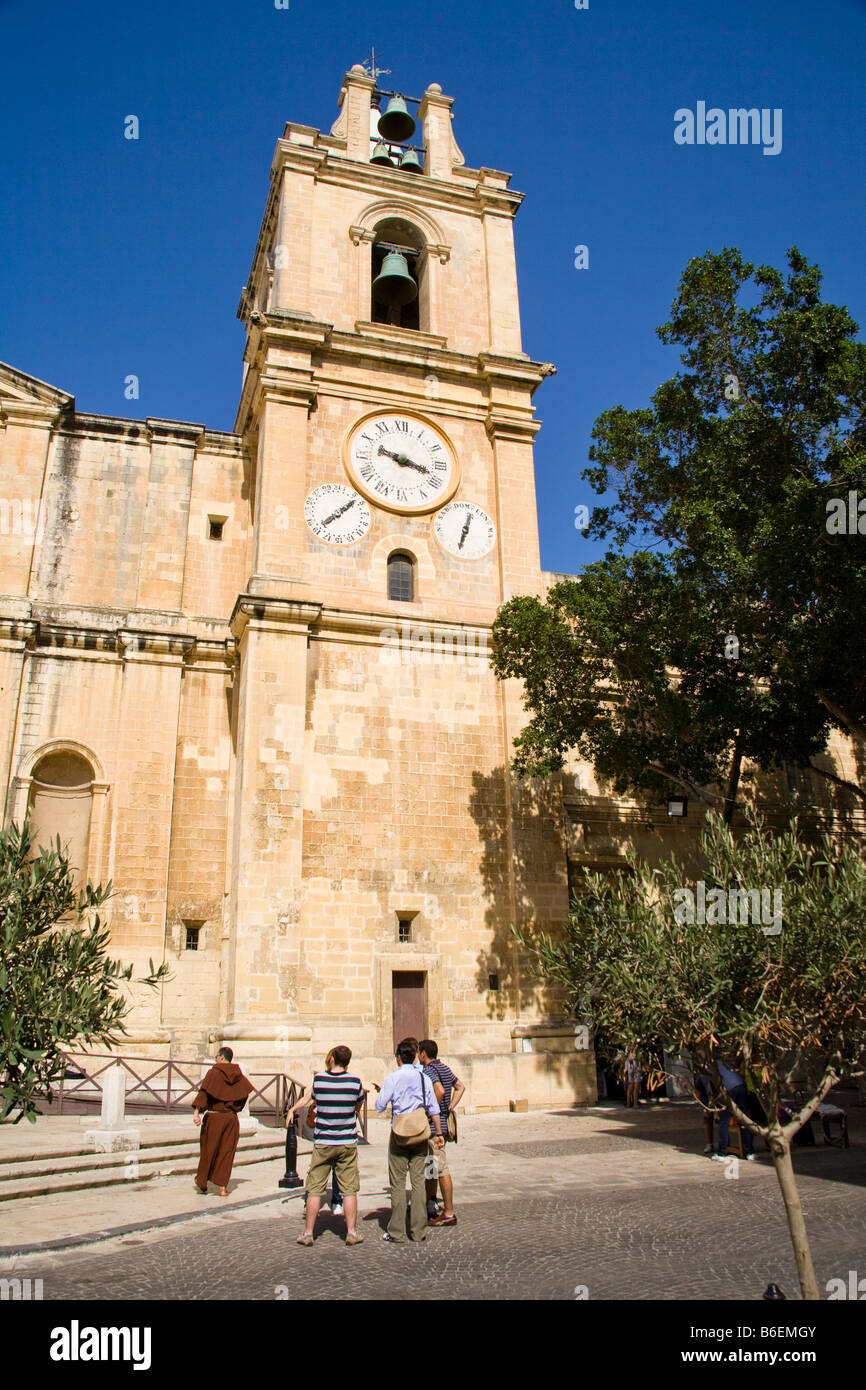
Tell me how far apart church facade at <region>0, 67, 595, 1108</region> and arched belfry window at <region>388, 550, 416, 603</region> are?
0.07m

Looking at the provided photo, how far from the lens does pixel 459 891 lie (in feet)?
67.1

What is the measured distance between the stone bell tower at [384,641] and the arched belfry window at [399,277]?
8cm

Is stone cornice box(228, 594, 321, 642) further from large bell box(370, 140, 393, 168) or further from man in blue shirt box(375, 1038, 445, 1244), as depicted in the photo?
large bell box(370, 140, 393, 168)

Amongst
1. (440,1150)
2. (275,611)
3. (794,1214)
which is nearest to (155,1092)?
(440,1150)

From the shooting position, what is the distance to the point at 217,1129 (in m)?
10.9

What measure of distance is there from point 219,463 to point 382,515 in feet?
15.2

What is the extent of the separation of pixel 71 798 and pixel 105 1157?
9861mm

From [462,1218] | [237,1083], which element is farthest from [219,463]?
[462,1218]

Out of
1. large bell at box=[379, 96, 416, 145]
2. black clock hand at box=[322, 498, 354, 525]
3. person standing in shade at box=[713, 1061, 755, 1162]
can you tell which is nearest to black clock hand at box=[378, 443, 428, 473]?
black clock hand at box=[322, 498, 354, 525]

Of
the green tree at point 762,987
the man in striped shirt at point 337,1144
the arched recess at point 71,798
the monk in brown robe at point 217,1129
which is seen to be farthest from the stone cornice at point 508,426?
the man in striped shirt at point 337,1144

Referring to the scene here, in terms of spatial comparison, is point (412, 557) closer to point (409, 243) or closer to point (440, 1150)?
point (409, 243)

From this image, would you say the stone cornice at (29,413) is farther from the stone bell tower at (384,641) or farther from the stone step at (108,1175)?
the stone step at (108,1175)

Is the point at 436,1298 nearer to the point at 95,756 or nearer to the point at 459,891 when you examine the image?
the point at 459,891

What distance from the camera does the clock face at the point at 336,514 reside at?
2205 centimetres
